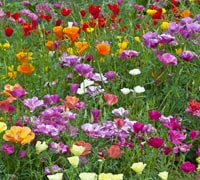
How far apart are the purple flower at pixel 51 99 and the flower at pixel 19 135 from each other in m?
0.55

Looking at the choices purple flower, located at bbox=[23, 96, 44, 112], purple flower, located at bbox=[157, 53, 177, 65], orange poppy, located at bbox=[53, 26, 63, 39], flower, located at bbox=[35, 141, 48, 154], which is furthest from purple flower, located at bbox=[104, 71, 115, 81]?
flower, located at bbox=[35, 141, 48, 154]

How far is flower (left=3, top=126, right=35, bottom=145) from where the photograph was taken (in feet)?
9.15

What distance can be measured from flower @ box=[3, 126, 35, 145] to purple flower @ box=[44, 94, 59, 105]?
0.55m

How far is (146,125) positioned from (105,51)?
73 cm

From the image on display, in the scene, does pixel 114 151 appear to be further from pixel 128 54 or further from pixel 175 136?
pixel 128 54

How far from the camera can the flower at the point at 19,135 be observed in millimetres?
2789

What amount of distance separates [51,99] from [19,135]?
23.7 inches

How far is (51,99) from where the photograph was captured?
3.38 m

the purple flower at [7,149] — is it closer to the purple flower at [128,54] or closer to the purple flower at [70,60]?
the purple flower at [70,60]

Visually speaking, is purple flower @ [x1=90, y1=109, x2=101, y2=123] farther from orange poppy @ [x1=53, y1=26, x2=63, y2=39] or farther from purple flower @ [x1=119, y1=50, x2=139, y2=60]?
orange poppy @ [x1=53, y1=26, x2=63, y2=39]

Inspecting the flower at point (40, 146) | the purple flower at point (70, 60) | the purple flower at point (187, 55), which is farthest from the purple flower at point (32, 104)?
the purple flower at point (187, 55)

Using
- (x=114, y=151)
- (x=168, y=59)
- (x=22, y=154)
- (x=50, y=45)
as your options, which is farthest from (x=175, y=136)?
(x=50, y=45)

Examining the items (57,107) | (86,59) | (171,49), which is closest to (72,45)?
(86,59)

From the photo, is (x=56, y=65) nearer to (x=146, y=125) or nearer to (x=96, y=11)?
(x=96, y=11)
